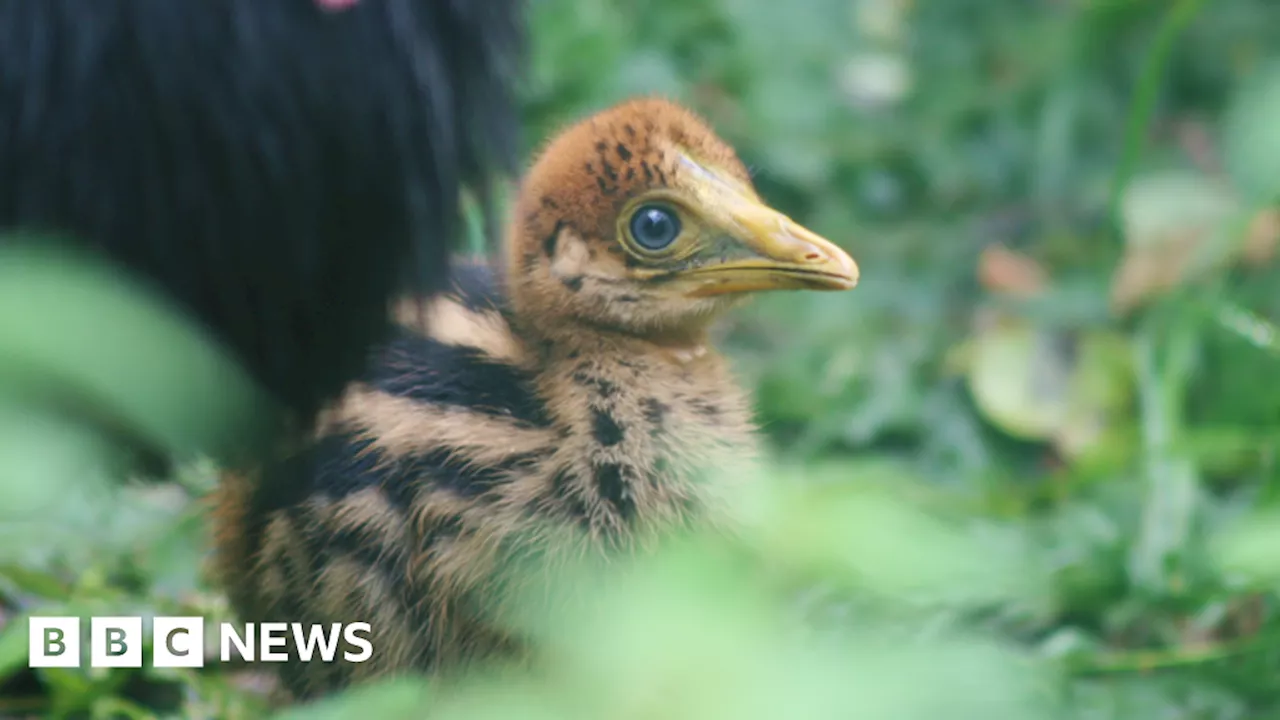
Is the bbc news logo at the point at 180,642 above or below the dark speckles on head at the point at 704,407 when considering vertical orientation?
below

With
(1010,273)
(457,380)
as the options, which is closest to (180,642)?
(457,380)

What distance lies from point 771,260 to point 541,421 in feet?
0.57

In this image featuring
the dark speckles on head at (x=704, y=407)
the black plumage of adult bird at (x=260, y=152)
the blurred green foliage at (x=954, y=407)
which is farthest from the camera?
the dark speckles on head at (x=704, y=407)

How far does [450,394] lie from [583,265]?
0.38 ft

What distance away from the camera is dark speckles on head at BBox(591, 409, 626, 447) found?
2.72ft

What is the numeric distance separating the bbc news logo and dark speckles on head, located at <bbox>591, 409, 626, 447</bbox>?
178 mm

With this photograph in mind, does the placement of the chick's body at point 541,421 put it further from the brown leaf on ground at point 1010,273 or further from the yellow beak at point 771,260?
the brown leaf on ground at point 1010,273

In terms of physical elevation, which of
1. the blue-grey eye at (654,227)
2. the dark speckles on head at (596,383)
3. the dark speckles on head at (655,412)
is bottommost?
the dark speckles on head at (655,412)

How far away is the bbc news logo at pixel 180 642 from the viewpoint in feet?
2.58

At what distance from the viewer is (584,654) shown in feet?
1.35

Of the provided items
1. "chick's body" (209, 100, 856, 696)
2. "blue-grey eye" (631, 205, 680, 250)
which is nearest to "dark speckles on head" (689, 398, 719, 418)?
"chick's body" (209, 100, 856, 696)

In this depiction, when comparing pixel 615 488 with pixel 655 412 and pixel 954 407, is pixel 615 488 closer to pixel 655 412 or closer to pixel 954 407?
pixel 655 412

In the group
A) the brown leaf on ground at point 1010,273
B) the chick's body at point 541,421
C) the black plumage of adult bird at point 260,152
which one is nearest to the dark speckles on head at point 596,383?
the chick's body at point 541,421

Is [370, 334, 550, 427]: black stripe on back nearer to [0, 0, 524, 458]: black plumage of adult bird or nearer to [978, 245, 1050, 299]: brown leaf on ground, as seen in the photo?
[0, 0, 524, 458]: black plumage of adult bird
